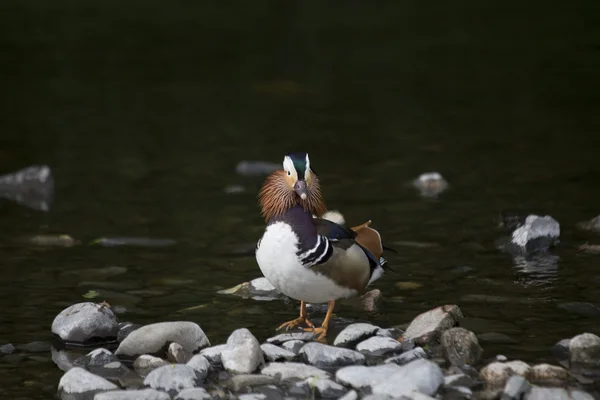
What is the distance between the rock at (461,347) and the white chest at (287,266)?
81 centimetres

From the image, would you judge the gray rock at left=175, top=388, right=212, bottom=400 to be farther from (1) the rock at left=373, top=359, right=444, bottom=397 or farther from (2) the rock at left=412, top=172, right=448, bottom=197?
(2) the rock at left=412, top=172, right=448, bottom=197

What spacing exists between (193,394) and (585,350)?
240cm

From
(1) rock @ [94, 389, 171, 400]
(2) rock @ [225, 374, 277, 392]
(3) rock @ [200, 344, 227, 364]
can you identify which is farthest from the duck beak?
(1) rock @ [94, 389, 171, 400]

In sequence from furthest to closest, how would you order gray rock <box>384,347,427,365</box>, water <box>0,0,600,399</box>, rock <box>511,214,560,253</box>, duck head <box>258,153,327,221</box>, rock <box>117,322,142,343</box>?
rock <box>511,214,560,253</box>, water <box>0,0,600,399</box>, rock <box>117,322,142,343</box>, duck head <box>258,153,327,221</box>, gray rock <box>384,347,427,365</box>

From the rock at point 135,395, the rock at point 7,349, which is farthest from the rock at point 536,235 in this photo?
the rock at point 7,349

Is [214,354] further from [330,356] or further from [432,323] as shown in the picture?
[432,323]

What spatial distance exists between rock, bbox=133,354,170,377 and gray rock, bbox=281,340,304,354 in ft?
2.48

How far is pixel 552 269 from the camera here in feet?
29.6

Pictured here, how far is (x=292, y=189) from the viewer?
727cm

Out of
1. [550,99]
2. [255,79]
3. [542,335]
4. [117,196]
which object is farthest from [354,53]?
[542,335]

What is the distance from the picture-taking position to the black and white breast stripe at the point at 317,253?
7.05 m

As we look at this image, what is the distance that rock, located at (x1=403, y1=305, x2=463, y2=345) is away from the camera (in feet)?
23.7

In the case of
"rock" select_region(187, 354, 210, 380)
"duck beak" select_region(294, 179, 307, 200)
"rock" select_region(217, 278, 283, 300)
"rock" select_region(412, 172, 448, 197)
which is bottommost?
"rock" select_region(187, 354, 210, 380)

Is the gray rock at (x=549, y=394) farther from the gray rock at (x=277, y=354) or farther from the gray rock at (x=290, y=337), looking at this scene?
the gray rock at (x=290, y=337)
